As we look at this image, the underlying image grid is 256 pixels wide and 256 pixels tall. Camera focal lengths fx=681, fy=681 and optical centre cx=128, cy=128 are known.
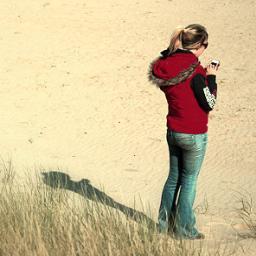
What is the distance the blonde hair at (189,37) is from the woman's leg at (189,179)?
0.63m

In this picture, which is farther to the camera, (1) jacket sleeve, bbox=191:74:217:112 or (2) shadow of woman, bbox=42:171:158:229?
(2) shadow of woman, bbox=42:171:158:229

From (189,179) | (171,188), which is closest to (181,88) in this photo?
(189,179)

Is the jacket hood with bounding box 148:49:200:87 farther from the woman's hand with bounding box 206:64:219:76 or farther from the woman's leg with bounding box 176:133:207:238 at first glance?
the woman's leg with bounding box 176:133:207:238

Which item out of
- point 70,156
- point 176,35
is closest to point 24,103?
point 70,156

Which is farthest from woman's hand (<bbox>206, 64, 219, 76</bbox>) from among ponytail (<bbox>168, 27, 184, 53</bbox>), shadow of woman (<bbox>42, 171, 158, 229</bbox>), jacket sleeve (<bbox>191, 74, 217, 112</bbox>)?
shadow of woman (<bbox>42, 171, 158, 229</bbox>)

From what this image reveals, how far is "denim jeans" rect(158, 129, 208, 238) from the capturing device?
4.78 m

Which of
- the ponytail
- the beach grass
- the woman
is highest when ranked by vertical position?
the ponytail

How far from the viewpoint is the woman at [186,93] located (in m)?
4.63

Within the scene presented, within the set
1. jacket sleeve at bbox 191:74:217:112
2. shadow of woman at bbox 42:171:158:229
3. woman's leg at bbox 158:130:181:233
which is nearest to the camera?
jacket sleeve at bbox 191:74:217:112

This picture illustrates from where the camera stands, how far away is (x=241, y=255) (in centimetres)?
448

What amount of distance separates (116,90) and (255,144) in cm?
347

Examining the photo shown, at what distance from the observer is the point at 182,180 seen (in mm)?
4996

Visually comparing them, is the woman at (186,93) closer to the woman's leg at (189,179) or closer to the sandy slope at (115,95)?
the woman's leg at (189,179)

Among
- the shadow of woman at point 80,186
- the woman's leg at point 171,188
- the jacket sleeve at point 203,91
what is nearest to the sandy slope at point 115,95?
the shadow of woman at point 80,186
